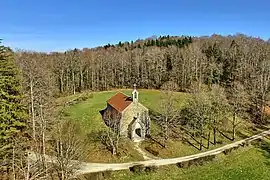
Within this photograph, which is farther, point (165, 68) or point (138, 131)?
point (165, 68)

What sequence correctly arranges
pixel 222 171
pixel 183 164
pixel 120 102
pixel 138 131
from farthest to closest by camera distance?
pixel 120 102 < pixel 138 131 < pixel 183 164 < pixel 222 171

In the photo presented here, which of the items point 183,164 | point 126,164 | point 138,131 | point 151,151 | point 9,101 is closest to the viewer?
point 9,101

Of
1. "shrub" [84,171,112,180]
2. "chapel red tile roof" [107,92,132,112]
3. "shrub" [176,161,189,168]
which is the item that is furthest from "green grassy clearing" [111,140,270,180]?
"chapel red tile roof" [107,92,132,112]

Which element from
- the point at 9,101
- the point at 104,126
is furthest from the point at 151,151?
the point at 9,101

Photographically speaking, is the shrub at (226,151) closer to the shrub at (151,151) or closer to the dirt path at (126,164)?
the dirt path at (126,164)

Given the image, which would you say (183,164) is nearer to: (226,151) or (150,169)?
(150,169)

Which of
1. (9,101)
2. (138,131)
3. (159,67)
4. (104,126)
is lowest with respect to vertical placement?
(138,131)

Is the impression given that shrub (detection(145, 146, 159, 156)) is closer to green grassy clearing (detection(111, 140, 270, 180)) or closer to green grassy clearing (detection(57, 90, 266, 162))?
green grassy clearing (detection(57, 90, 266, 162))

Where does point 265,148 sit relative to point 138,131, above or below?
below

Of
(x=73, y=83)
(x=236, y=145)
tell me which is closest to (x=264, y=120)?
(x=236, y=145)
